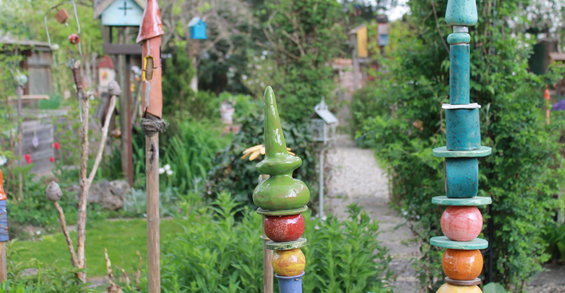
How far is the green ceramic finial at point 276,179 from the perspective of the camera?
1.63m

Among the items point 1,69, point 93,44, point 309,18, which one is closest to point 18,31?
point 1,69

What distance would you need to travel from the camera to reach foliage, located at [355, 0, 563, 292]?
12.2 feet

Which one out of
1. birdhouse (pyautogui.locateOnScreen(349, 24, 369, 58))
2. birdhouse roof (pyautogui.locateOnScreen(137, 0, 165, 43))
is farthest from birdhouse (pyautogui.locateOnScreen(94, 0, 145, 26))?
birdhouse (pyautogui.locateOnScreen(349, 24, 369, 58))

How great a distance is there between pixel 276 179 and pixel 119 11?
215 inches

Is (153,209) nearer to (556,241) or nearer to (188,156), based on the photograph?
(556,241)

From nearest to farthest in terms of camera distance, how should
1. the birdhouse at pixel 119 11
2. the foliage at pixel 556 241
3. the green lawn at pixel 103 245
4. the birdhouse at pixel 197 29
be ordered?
the foliage at pixel 556 241 < the green lawn at pixel 103 245 < the birdhouse at pixel 119 11 < the birdhouse at pixel 197 29

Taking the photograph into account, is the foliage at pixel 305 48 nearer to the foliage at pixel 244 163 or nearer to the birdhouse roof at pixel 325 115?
the birdhouse roof at pixel 325 115

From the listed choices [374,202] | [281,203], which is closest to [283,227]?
[281,203]

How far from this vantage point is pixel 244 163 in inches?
243

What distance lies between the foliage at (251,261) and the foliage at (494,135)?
0.43 metres

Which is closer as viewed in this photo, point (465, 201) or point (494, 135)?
point (465, 201)

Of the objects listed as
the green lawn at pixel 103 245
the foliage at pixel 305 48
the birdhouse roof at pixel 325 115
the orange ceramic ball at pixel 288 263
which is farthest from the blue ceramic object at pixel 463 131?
the foliage at pixel 305 48

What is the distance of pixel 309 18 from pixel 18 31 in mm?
4034

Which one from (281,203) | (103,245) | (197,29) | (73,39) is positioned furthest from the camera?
(197,29)
